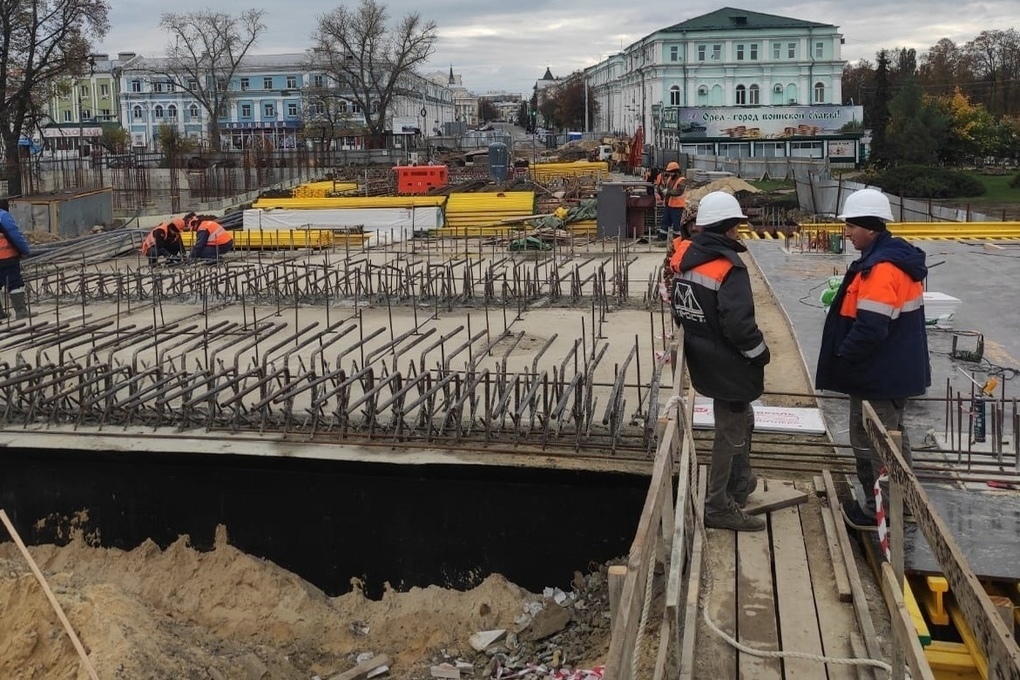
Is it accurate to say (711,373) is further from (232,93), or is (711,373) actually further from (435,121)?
(435,121)

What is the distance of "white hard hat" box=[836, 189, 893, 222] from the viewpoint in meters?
5.39

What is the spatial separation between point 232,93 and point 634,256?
2765 inches

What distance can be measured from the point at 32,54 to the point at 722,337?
37181 mm

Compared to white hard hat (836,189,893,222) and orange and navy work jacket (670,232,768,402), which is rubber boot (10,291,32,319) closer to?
orange and navy work jacket (670,232,768,402)

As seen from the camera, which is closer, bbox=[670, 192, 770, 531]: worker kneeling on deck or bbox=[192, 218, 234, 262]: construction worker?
bbox=[670, 192, 770, 531]: worker kneeling on deck

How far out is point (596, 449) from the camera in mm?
7590

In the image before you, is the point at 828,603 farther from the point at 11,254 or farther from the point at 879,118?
the point at 879,118

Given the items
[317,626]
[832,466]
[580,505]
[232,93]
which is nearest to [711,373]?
[832,466]

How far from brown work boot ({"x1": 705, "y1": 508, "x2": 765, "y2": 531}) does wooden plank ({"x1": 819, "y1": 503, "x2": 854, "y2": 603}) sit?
349 millimetres

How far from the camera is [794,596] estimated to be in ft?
15.4

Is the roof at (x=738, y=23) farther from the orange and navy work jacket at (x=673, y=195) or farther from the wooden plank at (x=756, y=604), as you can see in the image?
the wooden plank at (x=756, y=604)

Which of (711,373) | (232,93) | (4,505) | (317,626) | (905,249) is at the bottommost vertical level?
(317,626)

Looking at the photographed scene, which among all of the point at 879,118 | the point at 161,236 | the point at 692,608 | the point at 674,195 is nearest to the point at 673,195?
the point at 674,195

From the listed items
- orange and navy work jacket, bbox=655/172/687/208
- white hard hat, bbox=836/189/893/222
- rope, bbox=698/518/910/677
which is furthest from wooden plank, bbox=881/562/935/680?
orange and navy work jacket, bbox=655/172/687/208
